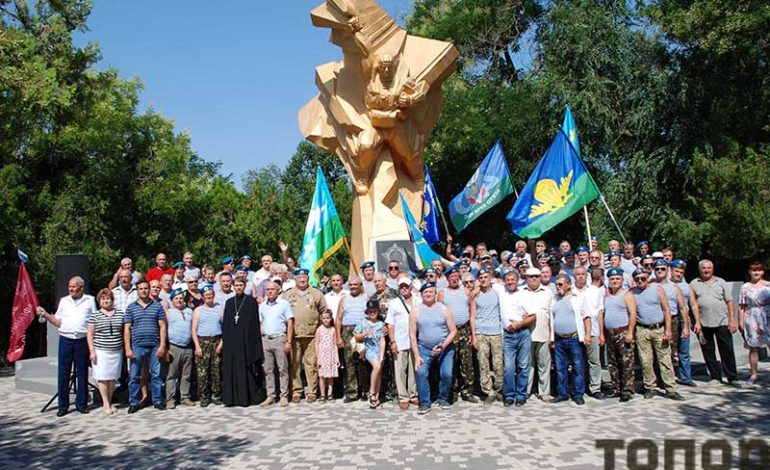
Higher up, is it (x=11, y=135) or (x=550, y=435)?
(x=11, y=135)

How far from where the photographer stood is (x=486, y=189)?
48.1 ft

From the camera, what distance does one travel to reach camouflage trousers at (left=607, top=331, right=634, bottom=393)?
820cm

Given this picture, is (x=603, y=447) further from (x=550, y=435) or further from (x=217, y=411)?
(x=217, y=411)

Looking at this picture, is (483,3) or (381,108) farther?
(483,3)

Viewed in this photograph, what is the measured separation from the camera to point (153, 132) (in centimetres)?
2142

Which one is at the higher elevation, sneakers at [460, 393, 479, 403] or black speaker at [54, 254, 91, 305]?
black speaker at [54, 254, 91, 305]

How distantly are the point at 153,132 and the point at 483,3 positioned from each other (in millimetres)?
13232

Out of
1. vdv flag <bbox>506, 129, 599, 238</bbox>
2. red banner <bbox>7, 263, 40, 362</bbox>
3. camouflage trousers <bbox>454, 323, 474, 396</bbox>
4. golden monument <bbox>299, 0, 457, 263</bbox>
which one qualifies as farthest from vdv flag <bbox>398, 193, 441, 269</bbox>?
red banner <bbox>7, 263, 40, 362</bbox>

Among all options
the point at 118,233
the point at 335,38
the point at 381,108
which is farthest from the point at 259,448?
the point at 118,233

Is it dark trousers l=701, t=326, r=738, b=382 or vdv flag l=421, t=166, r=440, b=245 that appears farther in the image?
vdv flag l=421, t=166, r=440, b=245

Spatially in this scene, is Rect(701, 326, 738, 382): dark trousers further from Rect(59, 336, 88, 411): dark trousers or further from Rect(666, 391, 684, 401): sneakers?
Rect(59, 336, 88, 411): dark trousers

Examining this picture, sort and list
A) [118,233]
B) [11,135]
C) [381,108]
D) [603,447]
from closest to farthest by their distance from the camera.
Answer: [603,447]
[11,135]
[381,108]
[118,233]

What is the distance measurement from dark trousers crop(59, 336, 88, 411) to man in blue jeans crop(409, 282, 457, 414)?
4.19 metres

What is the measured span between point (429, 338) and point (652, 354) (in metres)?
2.77
